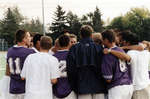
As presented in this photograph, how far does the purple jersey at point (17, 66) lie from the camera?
486cm

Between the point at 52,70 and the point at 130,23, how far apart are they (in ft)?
238

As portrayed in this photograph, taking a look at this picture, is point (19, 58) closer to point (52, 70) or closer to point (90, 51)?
point (52, 70)

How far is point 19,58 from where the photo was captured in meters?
4.86

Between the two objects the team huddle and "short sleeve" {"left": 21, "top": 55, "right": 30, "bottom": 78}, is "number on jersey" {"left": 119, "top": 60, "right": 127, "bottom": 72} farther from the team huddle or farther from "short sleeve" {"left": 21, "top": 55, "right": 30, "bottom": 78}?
"short sleeve" {"left": 21, "top": 55, "right": 30, "bottom": 78}

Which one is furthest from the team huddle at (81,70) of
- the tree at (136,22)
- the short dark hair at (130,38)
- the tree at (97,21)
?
the tree at (97,21)

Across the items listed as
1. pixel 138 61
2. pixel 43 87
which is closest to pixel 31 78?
pixel 43 87

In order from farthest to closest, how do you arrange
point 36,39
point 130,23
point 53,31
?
1. point 130,23
2. point 53,31
3. point 36,39

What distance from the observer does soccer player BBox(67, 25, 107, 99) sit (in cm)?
452

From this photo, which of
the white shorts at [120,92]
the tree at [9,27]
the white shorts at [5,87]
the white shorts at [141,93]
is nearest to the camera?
the white shorts at [120,92]

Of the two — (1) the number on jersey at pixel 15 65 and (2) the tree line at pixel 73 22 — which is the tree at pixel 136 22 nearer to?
(2) the tree line at pixel 73 22

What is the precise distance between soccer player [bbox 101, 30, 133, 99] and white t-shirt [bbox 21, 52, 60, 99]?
785mm

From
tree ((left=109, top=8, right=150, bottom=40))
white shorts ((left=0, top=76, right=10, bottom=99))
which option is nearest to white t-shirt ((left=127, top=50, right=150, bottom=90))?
white shorts ((left=0, top=76, right=10, bottom=99))

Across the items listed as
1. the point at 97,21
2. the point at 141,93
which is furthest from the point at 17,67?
the point at 97,21

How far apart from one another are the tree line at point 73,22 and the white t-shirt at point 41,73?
5847 cm
